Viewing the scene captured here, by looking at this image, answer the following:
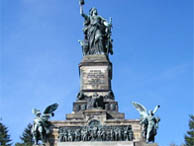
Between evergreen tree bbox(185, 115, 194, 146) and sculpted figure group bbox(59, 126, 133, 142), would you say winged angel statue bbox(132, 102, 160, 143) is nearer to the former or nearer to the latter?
sculpted figure group bbox(59, 126, 133, 142)

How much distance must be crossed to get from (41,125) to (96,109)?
4024mm

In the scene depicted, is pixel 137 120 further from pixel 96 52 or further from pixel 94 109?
pixel 96 52

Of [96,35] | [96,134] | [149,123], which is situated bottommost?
[96,134]

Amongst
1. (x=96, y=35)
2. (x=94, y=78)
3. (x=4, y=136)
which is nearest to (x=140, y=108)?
(x=94, y=78)

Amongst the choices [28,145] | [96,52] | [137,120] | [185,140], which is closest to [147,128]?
[137,120]

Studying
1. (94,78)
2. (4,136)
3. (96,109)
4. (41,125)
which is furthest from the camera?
(4,136)

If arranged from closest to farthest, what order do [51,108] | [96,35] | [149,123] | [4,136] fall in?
[149,123] < [51,108] < [96,35] < [4,136]

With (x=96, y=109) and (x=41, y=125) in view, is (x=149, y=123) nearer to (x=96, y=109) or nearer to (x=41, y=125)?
(x=96, y=109)

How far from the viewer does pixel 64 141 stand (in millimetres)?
28500

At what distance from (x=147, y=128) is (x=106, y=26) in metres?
10.1

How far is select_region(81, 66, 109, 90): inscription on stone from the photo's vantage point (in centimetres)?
3225

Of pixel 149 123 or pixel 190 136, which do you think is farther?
pixel 190 136

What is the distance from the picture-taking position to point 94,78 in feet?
107

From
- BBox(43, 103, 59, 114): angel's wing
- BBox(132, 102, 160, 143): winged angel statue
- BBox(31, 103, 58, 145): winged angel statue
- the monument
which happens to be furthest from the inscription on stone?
BBox(132, 102, 160, 143): winged angel statue
